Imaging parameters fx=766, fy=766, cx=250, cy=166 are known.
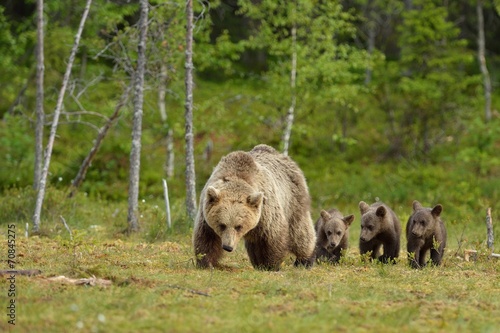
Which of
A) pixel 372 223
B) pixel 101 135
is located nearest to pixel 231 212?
pixel 372 223

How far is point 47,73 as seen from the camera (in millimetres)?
27844

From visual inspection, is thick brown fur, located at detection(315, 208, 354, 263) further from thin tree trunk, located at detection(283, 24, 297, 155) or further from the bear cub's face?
thin tree trunk, located at detection(283, 24, 297, 155)

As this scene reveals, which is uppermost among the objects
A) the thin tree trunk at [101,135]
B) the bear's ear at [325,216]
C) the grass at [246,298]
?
the thin tree trunk at [101,135]

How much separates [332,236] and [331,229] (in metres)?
0.16

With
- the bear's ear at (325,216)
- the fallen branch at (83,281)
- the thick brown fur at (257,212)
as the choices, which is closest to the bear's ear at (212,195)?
the thick brown fur at (257,212)

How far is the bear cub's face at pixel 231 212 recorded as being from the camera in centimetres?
991

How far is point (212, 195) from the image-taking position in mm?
10023

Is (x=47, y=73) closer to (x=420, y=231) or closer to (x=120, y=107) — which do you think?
(x=120, y=107)

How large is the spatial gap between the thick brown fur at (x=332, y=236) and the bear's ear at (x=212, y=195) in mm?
3249

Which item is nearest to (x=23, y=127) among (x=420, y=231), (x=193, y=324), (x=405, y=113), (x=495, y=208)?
(x=405, y=113)

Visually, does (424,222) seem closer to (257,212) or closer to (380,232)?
(380,232)

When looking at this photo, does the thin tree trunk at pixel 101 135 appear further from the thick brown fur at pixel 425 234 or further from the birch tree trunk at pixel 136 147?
the thick brown fur at pixel 425 234

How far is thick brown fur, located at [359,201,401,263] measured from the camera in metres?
12.9

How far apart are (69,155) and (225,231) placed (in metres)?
20.6
